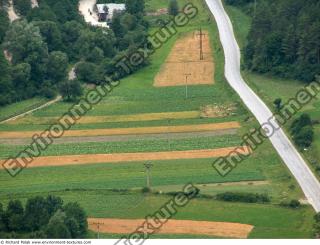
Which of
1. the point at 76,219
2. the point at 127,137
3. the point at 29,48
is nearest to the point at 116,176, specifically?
the point at 127,137

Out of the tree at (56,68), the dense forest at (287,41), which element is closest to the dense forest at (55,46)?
the tree at (56,68)

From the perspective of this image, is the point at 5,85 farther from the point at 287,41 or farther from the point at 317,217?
the point at 317,217

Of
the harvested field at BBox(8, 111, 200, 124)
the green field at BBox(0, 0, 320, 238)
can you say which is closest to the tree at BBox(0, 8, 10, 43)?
the green field at BBox(0, 0, 320, 238)

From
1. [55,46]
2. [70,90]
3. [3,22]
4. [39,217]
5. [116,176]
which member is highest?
[3,22]

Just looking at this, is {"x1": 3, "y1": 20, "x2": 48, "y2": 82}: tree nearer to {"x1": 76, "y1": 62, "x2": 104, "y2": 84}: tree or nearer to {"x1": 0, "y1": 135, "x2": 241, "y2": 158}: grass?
{"x1": 76, "y1": 62, "x2": 104, "y2": 84}: tree

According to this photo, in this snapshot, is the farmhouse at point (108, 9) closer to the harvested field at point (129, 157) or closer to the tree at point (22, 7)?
the tree at point (22, 7)

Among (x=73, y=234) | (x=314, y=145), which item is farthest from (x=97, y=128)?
(x=73, y=234)
